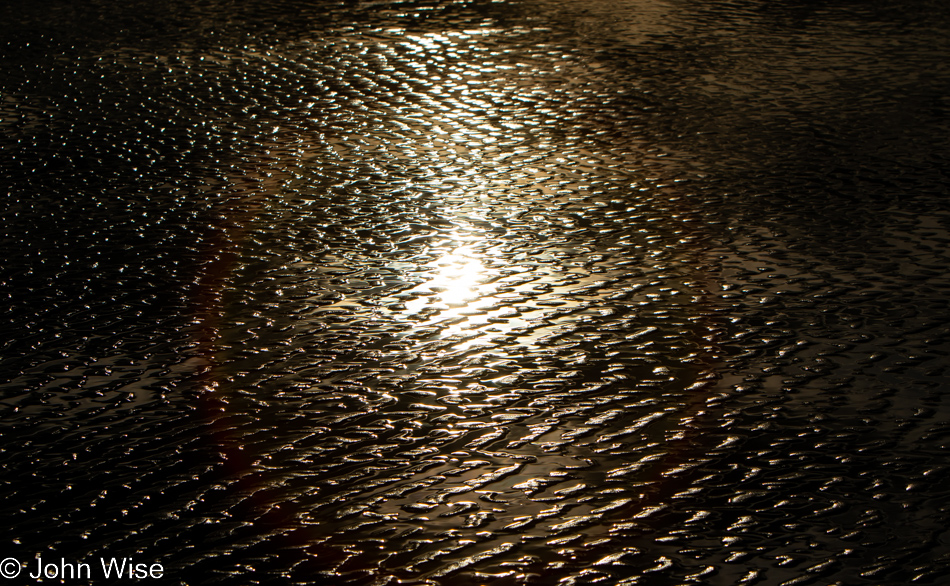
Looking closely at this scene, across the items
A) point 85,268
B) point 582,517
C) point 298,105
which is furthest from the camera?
point 298,105

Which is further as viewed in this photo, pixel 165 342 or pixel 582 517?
pixel 165 342

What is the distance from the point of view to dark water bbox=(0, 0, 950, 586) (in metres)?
0.54

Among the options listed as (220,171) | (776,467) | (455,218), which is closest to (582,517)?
(776,467)

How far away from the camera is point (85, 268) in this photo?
2.89 feet

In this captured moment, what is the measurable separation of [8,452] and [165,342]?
0.17m

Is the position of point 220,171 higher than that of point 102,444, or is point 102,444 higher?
point 220,171

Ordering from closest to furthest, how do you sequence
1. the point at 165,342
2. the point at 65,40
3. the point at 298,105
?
the point at 165,342 → the point at 298,105 → the point at 65,40

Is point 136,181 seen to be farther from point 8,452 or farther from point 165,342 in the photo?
point 8,452

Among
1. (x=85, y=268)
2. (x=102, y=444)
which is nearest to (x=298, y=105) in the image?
(x=85, y=268)

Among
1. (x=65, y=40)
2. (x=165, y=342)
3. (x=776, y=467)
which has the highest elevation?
(x=65, y=40)

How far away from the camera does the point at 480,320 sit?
0.78m

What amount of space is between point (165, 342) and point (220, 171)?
0.42m

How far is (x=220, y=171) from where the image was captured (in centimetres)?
111

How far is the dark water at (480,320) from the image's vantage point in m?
0.54
